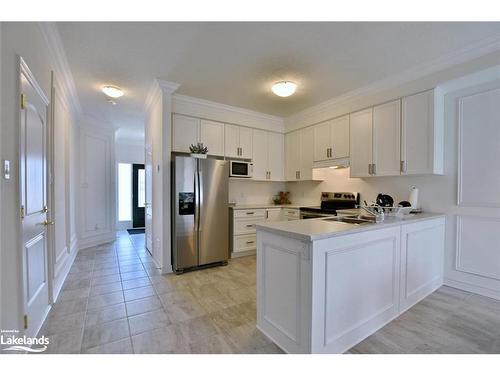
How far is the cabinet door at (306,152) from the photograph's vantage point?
4.31 metres

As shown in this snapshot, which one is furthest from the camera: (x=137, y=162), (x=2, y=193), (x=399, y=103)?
(x=137, y=162)

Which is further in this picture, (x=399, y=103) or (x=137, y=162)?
(x=137, y=162)

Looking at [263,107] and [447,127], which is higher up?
[263,107]

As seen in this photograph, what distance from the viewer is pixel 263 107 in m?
4.23

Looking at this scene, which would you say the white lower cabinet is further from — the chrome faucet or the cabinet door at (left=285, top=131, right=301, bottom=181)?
the chrome faucet

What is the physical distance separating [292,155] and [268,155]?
0.50 meters

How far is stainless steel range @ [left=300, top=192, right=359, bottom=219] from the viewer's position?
3826mm

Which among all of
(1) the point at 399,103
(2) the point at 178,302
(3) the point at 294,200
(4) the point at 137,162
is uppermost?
(1) the point at 399,103

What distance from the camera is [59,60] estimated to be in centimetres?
257

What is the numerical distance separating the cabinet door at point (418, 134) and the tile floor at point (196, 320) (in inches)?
59.3
